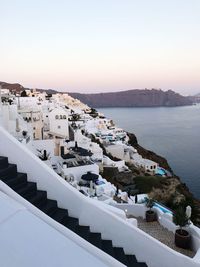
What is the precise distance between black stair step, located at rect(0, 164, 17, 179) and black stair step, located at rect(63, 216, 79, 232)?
50.3 inches

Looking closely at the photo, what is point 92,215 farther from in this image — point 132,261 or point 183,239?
point 183,239

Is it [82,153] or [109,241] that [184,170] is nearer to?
[82,153]

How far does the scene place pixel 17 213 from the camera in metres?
3.11

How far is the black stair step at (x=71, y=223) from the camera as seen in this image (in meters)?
4.64

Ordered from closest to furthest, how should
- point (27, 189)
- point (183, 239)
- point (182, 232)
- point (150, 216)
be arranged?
1. point (27, 189)
2. point (183, 239)
3. point (182, 232)
4. point (150, 216)

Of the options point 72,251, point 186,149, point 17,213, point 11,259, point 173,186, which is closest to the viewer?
point 11,259

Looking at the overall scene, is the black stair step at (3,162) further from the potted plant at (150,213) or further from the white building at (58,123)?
the white building at (58,123)

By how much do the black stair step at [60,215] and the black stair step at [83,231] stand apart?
28cm

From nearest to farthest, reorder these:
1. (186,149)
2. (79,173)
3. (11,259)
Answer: (11,259), (79,173), (186,149)

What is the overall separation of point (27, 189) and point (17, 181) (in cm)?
24

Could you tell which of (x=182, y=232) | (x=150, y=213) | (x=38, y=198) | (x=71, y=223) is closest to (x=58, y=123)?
(x=150, y=213)

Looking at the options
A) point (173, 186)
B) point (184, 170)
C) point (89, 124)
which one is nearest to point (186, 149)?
point (184, 170)

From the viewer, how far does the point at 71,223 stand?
4.79m

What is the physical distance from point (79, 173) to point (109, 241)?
12.4 meters
